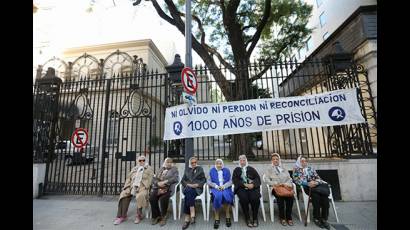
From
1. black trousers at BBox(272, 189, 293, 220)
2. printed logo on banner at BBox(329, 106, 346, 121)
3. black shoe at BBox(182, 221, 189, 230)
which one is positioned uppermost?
printed logo on banner at BBox(329, 106, 346, 121)

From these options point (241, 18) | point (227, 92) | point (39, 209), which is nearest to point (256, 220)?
point (227, 92)

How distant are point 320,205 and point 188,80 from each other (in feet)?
12.8

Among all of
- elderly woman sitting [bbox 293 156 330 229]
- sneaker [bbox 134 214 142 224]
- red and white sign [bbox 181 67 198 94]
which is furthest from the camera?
red and white sign [bbox 181 67 198 94]

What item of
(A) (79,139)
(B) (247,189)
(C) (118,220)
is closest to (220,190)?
(B) (247,189)

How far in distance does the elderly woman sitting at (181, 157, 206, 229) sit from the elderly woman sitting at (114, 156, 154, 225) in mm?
903

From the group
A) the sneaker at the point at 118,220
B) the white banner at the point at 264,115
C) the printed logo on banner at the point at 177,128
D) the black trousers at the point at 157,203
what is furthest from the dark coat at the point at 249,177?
the sneaker at the point at 118,220

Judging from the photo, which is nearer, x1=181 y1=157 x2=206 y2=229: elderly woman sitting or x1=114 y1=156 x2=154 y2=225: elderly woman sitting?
x1=181 y1=157 x2=206 y2=229: elderly woman sitting

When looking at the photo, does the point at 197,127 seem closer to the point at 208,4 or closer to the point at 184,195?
the point at 184,195

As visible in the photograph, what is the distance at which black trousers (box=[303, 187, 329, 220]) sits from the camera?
170 inches

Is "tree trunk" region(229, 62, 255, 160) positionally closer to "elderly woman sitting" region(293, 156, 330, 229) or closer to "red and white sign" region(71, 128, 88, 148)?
"elderly woman sitting" region(293, 156, 330, 229)

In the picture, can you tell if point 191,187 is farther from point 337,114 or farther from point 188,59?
point 337,114

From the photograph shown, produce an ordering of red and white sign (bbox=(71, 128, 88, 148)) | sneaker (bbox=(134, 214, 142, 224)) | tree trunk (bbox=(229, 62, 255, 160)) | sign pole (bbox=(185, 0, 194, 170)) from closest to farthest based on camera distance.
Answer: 1. sneaker (bbox=(134, 214, 142, 224))
2. sign pole (bbox=(185, 0, 194, 170))
3. red and white sign (bbox=(71, 128, 88, 148))
4. tree trunk (bbox=(229, 62, 255, 160))

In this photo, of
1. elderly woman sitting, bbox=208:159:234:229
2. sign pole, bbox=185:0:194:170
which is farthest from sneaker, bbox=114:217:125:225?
elderly woman sitting, bbox=208:159:234:229

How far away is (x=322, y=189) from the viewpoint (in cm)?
441
